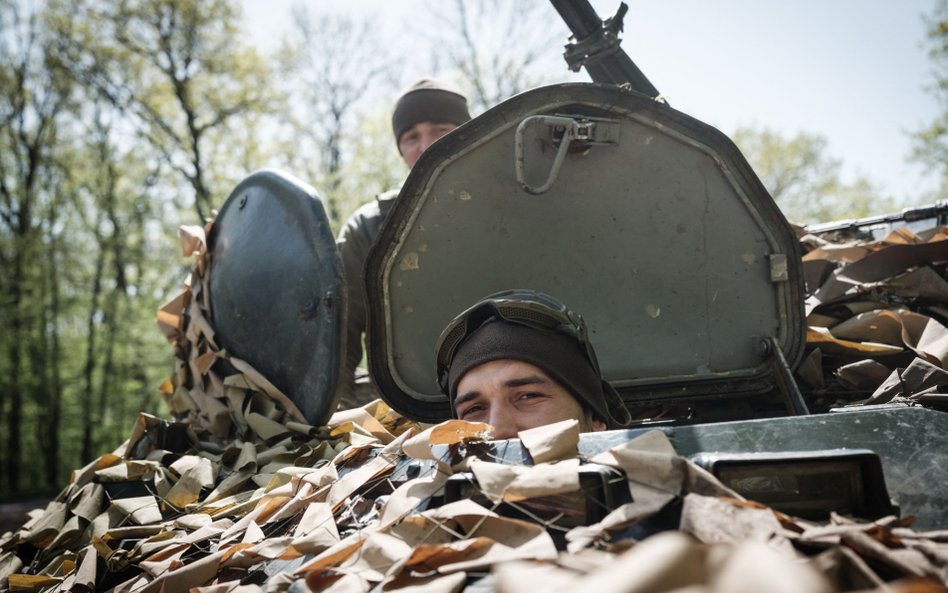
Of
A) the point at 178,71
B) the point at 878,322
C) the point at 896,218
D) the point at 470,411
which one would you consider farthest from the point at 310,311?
the point at 178,71

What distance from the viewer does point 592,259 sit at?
2492 mm

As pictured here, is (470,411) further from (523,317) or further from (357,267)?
(357,267)

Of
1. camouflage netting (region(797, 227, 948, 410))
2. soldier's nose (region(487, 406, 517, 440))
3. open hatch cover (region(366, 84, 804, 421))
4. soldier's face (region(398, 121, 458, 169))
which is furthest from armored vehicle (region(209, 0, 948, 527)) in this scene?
soldier's face (region(398, 121, 458, 169))

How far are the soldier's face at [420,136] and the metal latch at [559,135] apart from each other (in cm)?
164

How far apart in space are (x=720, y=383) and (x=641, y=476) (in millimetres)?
1464

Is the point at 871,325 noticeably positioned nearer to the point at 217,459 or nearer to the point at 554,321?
the point at 554,321

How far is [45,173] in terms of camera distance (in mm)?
16766

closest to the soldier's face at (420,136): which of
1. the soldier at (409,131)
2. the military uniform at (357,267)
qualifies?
the soldier at (409,131)

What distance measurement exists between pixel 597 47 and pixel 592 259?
1.15m

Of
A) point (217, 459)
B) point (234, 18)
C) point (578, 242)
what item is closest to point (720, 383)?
point (578, 242)

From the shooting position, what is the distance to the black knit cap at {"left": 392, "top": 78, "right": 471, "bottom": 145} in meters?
3.96

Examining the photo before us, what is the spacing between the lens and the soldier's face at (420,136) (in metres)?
3.97

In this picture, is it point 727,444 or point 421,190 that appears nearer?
point 727,444

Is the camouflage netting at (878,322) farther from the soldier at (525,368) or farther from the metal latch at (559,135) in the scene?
the metal latch at (559,135)
